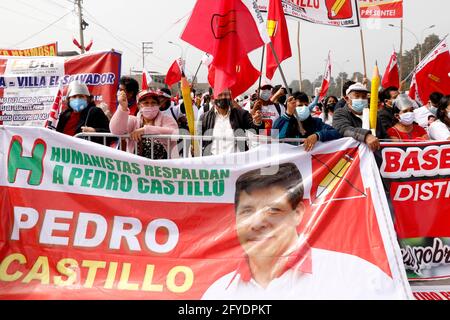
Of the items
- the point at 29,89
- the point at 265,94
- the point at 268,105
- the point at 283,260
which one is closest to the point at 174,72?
the point at 29,89

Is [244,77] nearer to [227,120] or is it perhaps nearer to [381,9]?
[227,120]

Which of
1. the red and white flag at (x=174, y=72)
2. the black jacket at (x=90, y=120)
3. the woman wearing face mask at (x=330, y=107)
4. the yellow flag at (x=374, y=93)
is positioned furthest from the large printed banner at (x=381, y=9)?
the black jacket at (x=90, y=120)

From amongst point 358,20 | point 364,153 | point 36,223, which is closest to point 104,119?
Result: point 36,223

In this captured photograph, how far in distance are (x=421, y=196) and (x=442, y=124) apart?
155 cm

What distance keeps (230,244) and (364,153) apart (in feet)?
4.70

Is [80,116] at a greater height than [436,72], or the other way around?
[436,72]

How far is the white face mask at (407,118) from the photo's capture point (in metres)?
5.55

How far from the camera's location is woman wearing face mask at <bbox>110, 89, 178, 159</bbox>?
15.7ft

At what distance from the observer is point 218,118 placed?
5.47m

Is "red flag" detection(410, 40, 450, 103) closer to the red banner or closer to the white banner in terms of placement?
the red banner

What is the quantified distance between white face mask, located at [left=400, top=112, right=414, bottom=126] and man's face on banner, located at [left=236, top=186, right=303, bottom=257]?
2.05m

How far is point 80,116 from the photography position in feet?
19.1

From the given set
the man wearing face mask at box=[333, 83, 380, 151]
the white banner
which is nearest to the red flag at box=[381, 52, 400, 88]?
the man wearing face mask at box=[333, 83, 380, 151]

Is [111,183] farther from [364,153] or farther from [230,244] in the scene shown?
[364,153]
